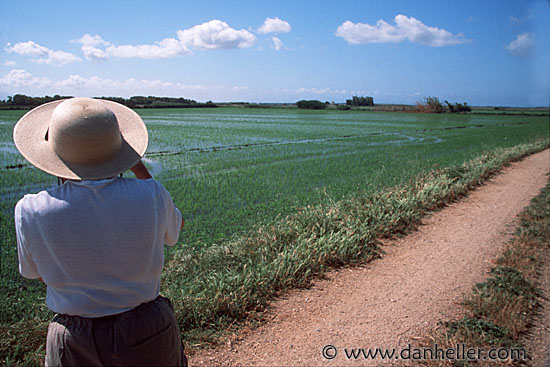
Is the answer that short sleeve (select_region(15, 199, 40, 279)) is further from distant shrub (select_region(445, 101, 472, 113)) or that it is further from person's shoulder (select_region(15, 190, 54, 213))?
distant shrub (select_region(445, 101, 472, 113))

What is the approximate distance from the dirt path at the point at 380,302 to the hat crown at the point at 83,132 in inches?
80.2

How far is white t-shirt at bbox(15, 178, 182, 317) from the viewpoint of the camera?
3.83 feet

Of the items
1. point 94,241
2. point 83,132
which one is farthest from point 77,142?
point 94,241

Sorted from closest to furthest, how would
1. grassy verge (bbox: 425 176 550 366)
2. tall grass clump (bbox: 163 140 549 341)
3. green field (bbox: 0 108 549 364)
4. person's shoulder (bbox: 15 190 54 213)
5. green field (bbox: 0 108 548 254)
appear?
person's shoulder (bbox: 15 190 54 213) < grassy verge (bbox: 425 176 550 366) < tall grass clump (bbox: 163 140 549 341) < green field (bbox: 0 108 549 364) < green field (bbox: 0 108 548 254)

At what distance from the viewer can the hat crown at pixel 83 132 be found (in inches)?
48.5

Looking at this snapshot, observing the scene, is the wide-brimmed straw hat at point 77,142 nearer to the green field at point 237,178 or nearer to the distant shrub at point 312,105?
the green field at point 237,178

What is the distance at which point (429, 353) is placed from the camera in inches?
110

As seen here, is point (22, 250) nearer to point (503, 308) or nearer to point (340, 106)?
point (503, 308)

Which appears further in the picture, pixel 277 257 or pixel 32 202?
pixel 277 257

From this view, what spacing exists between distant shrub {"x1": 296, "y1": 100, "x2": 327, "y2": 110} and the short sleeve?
78.5 meters

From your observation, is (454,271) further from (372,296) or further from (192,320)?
(192,320)

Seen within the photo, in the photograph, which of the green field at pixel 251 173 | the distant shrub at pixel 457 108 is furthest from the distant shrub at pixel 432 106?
the green field at pixel 251 173

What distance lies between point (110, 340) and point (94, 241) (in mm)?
355

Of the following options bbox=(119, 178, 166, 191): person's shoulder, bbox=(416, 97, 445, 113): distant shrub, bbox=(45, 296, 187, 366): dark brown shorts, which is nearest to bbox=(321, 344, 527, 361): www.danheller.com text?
bbox=(45, 296, 187, 366): dark brown shorts
